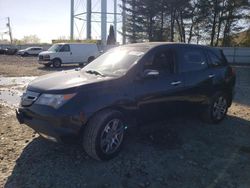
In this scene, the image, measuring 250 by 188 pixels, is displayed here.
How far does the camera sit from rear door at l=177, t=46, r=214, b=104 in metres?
5.80

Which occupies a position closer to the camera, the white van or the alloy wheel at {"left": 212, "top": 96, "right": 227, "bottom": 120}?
the alloy wheel at {"left": 212, "top": 96, "right": 227, "bottom": 120}

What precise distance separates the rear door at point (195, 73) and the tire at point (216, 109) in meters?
0.26

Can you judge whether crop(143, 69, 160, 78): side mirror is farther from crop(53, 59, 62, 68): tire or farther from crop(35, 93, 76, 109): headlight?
crop(53, 59, 62, 68): tire

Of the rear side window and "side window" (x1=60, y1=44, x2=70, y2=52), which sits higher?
the rear side window

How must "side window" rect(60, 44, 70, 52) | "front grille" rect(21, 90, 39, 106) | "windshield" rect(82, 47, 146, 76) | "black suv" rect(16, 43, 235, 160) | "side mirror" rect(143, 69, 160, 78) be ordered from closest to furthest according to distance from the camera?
"black suv" rect(16, 43, 235, 160), "front grille" rect(21, 90, 39, 106), "side mirror" rect(143, 69, 160, 78), "windshield" rect(82, 47, 146, 76), "side window" rect(60, 44, 70, 52)

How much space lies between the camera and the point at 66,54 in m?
23.0

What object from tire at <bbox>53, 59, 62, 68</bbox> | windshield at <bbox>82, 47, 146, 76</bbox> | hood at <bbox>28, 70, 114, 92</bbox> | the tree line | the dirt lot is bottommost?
the dirt lot

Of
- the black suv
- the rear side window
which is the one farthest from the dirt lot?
the rear side window

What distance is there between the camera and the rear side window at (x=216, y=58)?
22.0 feet

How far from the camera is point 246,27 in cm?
3431


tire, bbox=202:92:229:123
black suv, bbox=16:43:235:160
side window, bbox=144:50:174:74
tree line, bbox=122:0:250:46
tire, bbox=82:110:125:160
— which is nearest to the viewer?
black suv, bbox=16:43:235:160

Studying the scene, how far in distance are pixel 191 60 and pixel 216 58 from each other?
1131 millimetres

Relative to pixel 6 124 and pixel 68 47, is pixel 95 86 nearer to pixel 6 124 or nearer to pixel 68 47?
pixel 6 124

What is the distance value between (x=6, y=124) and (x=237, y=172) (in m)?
4.46
